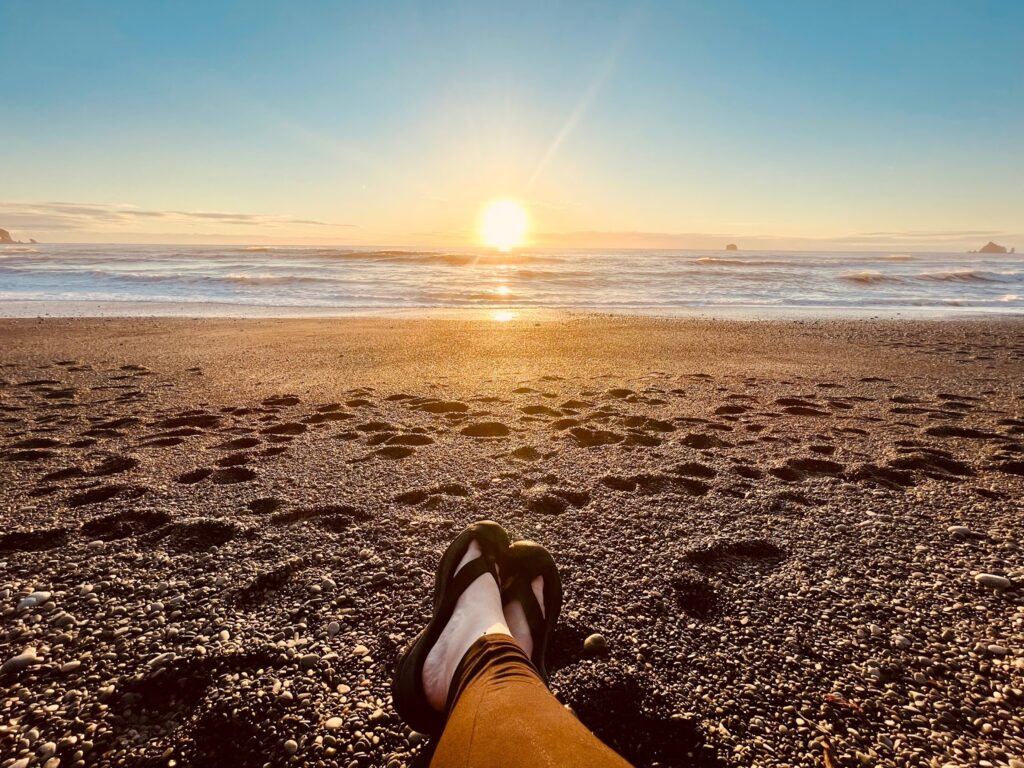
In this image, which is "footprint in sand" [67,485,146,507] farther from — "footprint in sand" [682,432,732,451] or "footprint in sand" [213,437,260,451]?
"footprint in sand" [682,432,732,451]

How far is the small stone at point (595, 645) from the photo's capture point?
67.2 inches

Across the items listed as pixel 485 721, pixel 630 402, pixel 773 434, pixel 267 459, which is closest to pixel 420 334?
pixel 630 402

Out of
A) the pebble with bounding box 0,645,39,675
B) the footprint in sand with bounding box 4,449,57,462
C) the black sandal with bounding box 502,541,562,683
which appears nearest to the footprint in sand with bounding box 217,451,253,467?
the footprint in sand with bounding box 4,449,57,462

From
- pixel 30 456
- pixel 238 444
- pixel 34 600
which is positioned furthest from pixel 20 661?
pixel 30 456

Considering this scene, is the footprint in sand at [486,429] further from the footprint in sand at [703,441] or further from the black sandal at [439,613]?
the black sandal at [439,613]

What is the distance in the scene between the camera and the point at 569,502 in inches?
108

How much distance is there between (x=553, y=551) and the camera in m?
2.29

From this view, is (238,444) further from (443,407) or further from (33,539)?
(443,407)

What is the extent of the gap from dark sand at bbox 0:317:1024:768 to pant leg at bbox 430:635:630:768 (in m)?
0.28

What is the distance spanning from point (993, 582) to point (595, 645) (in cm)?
166

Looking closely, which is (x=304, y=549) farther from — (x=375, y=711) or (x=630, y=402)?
(x=630, y=402)

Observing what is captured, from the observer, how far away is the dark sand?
1.42 m

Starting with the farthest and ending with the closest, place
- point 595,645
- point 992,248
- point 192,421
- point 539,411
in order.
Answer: point 992,248 < point 539,411 < point 192,421 < point 595,645

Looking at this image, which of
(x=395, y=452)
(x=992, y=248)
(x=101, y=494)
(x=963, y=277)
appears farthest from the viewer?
(x=992, y=248)
